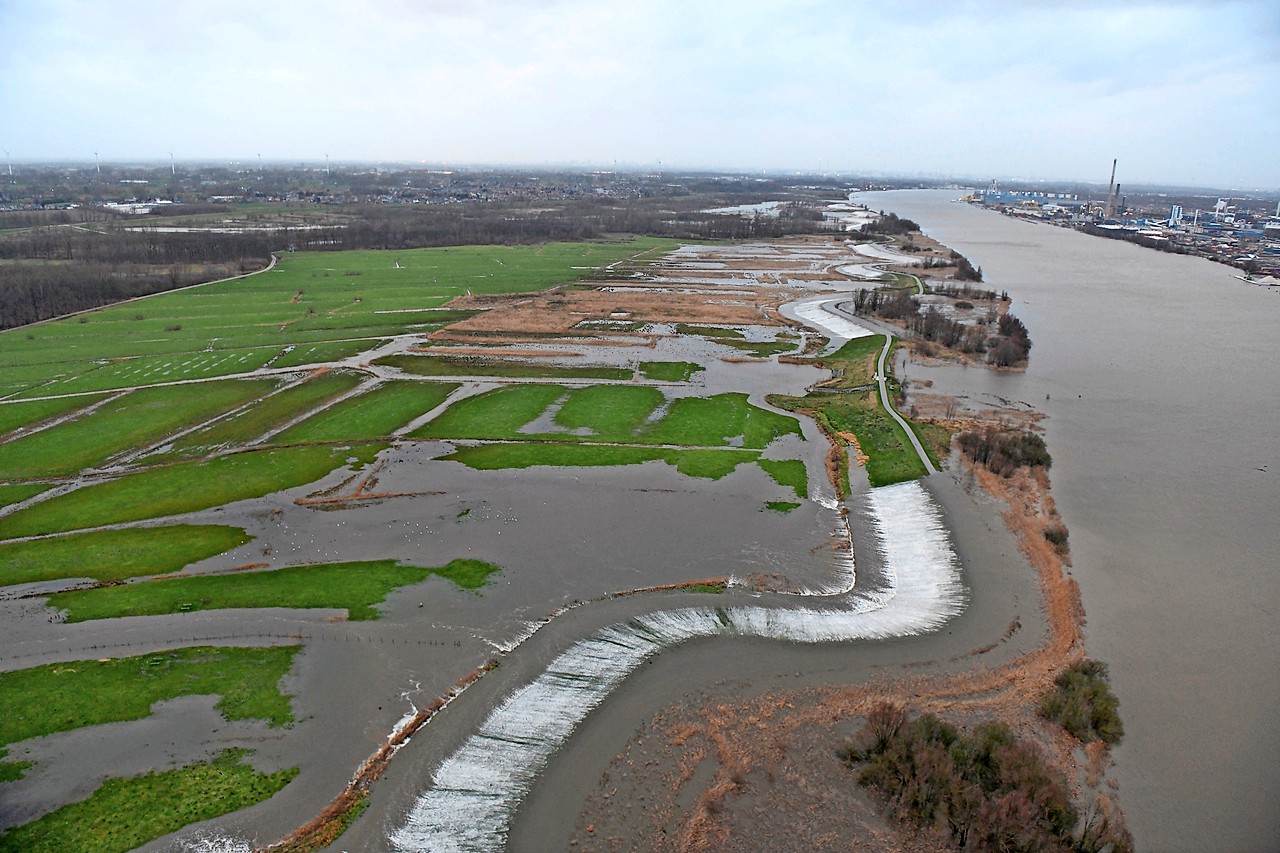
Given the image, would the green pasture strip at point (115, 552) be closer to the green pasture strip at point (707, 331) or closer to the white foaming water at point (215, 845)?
the white foaming water at point (215, 845)

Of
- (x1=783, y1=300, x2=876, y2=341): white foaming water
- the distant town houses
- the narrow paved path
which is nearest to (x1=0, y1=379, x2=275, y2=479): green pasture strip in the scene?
the narrow paved path

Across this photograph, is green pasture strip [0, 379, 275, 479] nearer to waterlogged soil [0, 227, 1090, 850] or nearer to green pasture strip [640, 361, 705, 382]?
waterlogged soil [0, 227, 1090, 850]

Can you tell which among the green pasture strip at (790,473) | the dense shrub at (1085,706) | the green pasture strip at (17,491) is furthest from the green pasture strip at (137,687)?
the green pasture strip at (790,473)

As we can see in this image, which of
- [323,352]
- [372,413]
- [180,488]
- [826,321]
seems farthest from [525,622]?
[826,321]

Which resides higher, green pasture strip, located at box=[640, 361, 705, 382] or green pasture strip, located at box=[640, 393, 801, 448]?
green pasture strip, located at box=[640, 361, 705, 382]

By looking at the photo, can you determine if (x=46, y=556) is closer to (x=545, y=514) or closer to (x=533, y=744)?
(x=545, y=514)

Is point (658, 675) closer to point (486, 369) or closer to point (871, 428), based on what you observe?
point (871, 428)

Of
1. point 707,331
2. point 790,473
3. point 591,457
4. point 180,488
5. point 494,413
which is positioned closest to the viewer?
point 180,488
